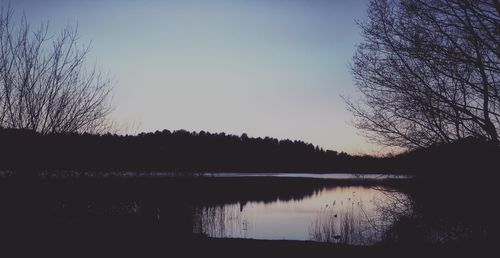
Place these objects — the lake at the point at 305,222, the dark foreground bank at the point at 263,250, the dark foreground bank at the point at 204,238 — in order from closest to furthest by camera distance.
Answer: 1. the dark foreground bank at the point at 263,250
2. the dark foreground bank at the point at 204,238
3. the lake at the point at 305,222

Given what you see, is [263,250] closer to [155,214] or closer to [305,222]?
[155,214]

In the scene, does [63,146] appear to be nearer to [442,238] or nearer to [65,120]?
[65,120]

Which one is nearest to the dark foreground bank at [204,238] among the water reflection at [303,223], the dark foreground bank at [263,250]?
the dark foreground bank at [263,250]

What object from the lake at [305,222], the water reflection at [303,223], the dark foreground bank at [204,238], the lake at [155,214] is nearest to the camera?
the dark foreground bank at [204,238]

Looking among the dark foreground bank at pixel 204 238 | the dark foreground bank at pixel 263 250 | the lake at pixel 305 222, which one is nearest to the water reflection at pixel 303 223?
the lake at pixel 305 222

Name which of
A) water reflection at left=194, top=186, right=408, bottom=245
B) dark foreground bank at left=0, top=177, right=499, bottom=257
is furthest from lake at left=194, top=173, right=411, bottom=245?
dark foreground bank at left=0, top=177, right=499, bottom=257

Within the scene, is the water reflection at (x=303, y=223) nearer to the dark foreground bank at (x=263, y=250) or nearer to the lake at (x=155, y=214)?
the lake at (x=155, y=214)

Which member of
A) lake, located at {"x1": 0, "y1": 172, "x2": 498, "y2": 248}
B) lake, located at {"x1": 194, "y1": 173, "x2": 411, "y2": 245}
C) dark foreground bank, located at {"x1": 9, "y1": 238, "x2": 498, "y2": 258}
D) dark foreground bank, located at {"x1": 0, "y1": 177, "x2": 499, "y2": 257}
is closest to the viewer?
dark foreground bank, located at {"x1": 9, "y1": 238, "x2": 498, "y2": 258}

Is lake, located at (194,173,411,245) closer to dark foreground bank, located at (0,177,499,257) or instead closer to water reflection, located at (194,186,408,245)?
water reflection, located at (194,186,408,245)

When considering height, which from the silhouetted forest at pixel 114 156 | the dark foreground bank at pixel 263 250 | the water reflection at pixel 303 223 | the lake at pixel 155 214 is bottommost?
the water reflection at pixel 303 223

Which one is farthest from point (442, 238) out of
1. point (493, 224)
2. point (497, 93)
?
point (497, 93)

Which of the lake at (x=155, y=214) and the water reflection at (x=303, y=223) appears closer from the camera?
the lake at (x=155, y=214)

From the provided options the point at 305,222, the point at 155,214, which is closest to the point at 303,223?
the point at 305,222

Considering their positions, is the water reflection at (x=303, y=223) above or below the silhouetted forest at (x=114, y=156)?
below
